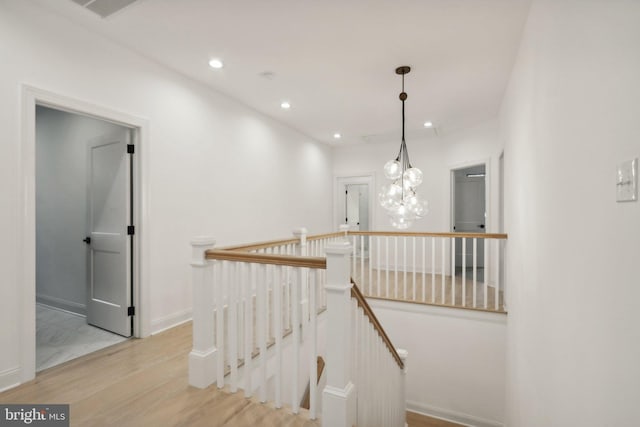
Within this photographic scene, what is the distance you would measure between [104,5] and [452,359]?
509cm

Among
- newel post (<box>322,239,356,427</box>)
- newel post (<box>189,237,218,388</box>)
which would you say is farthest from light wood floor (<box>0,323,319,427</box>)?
newel post (<box>322,239,356,427</box>)

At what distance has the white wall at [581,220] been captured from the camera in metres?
0.95

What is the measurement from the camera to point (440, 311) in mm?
4020

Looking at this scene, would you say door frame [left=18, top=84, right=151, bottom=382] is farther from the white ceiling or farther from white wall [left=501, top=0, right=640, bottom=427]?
white wall [left=501, top=0, right=640, bottom=427]

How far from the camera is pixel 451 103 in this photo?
4.49m

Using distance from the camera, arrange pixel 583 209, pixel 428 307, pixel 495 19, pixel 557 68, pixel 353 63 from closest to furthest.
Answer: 1. pixel 583 209
2. pixel 557 68
3. pixel 495 19
4. pixel 353 63
5. pixel 428 307

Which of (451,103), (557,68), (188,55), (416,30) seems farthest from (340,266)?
(451,103)

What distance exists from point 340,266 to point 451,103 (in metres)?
3.90

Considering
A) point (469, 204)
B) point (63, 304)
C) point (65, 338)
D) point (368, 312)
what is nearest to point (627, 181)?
point (368, 312)

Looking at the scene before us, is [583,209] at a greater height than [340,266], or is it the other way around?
[583,209]

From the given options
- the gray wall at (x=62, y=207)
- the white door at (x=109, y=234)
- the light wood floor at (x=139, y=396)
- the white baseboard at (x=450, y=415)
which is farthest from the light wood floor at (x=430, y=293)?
the gray wall at (x=62, y=207)

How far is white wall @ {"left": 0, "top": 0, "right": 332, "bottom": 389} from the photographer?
217 cm

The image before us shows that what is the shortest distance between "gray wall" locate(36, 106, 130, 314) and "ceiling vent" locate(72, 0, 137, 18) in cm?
165

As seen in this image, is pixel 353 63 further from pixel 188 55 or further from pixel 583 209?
pixel 583 209
